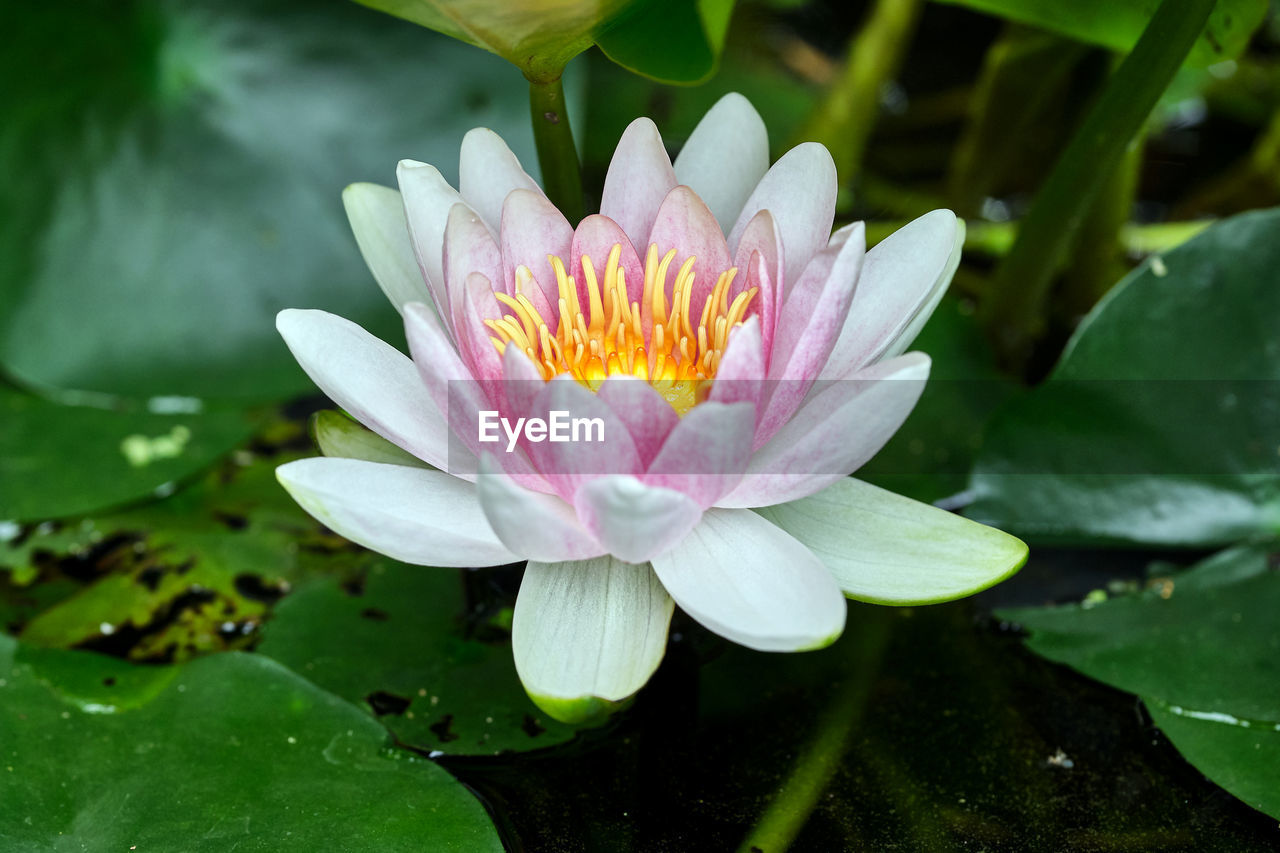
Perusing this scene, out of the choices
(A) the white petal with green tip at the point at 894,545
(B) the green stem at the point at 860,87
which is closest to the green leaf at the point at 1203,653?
(A) the white petal with green tip at the point at 894,545

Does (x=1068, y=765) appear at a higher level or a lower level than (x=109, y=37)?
lower

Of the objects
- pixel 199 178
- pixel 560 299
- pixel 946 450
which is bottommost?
pixel 946 450

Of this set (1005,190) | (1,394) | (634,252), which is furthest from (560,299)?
(1005,190)

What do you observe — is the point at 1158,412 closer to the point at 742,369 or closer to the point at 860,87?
the point at 742,369

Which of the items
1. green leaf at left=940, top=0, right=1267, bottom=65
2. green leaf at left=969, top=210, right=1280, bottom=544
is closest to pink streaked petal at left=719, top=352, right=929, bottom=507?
green leaf at left=969, top=210, right=1280, bottom=544

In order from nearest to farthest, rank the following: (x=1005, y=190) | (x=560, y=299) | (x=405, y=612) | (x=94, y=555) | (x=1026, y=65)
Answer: (x=560, y=299)
(x=405, y=612)
(x=94, y=555)
(x=1026, y=65)
(x=1005, y=190)

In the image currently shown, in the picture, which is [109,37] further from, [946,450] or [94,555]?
[946,450]

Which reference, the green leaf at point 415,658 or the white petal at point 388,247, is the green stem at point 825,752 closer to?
the green leaf at point 415,658

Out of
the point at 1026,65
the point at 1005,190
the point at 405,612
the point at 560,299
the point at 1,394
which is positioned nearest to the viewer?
the point at 560,299
